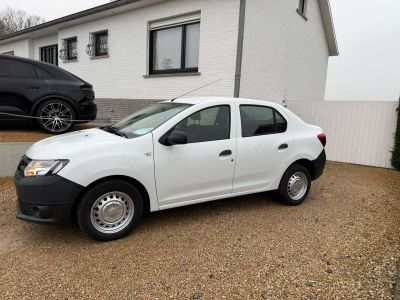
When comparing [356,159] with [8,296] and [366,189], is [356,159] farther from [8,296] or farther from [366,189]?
[8,296]

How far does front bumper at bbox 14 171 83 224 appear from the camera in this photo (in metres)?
3.20

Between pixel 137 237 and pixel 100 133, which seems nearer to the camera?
pixel 137 237

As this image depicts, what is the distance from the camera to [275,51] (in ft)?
33.2

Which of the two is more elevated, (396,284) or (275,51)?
(275,51)

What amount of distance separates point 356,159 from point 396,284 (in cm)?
690

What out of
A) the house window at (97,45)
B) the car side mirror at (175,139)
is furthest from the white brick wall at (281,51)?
the house window at (97,45)

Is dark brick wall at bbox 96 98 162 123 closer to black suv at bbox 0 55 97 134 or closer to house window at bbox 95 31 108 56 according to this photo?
house window at bbox 95 31 108 56

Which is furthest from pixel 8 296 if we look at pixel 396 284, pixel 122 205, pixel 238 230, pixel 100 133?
pixel 396 284

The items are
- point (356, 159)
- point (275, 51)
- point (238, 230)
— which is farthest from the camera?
point (275, 51)

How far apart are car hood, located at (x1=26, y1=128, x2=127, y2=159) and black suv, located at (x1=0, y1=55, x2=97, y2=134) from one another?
10.3ft

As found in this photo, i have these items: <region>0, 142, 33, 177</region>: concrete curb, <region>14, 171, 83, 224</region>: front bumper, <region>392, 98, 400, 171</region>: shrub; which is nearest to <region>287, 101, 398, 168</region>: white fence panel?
<region>392, 98, 400, 171</region>: shrub

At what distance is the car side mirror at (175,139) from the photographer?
3588mm

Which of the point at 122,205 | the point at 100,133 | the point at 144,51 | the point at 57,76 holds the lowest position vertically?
the point at 122,205

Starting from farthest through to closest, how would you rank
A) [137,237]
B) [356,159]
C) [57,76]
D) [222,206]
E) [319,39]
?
[319,39] → [356,159] → [57,76] → [222,206] → [137,237]
